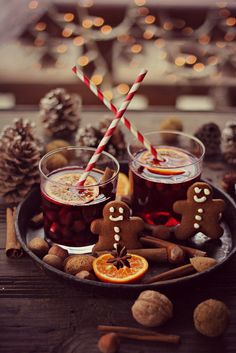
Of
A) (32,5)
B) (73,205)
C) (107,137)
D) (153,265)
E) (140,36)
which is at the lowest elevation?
(140,36)

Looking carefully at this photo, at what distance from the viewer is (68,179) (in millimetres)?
1316

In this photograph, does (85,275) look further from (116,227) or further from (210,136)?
(210,136)

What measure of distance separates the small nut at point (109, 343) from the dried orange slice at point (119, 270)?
14 cm

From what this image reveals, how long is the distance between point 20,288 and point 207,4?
2.18 meters

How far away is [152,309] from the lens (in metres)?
1.05

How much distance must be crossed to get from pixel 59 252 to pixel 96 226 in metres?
0.10

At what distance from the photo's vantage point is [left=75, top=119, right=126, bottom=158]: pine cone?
1.56m

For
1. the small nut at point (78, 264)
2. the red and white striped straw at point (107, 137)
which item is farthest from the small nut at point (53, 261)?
the red and white striped straw at point (107, 137)

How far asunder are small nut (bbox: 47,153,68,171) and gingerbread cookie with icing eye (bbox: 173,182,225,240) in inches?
12.3

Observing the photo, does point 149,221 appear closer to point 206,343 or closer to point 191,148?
point 191,148

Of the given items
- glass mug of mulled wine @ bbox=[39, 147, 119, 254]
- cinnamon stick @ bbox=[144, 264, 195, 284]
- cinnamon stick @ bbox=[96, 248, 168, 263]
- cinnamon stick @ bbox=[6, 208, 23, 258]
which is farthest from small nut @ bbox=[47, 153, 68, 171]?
cinnamon stick @ bbox=[144, 264, 195, 284]

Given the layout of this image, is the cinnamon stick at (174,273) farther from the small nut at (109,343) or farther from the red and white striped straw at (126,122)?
the red and white striped straw at (126,122)

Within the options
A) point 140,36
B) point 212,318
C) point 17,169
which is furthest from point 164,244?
point 140,36

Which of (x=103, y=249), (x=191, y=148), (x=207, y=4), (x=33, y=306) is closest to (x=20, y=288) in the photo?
(x=33, y=306)
